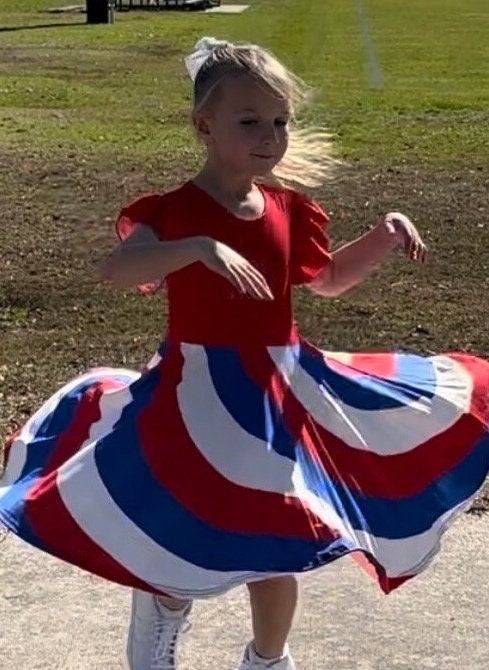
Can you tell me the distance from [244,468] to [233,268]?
1.34 ft

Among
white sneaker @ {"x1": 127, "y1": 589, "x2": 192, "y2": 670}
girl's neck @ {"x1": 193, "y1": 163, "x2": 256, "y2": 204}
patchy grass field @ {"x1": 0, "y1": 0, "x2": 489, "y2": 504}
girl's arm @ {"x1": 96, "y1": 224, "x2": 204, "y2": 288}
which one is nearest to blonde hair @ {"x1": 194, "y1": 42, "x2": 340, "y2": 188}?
girl's neck @ {"x1": 193, "y1": 163, "x2": 256, "y2": 204}

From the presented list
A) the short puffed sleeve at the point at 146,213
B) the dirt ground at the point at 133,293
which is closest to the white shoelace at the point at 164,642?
the short puffed sleeve at the point at 146,213

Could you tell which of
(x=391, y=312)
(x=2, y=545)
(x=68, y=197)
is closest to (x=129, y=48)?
(x=68, y=197)

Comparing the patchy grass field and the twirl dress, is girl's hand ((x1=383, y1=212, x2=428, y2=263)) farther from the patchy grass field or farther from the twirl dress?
the patchy grass field

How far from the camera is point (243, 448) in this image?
8.91 feet

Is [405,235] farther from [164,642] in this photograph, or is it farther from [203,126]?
[164,642]

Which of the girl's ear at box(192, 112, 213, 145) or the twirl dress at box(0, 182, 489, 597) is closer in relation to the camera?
the twirl dress at box(0, 182, 489, 597)

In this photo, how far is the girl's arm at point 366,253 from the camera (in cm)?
300

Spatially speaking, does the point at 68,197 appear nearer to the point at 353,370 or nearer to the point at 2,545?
the point at 2,545

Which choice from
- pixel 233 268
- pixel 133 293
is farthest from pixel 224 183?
pixel 133 293

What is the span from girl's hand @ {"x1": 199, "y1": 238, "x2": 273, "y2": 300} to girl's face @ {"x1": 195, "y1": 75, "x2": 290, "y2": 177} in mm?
270

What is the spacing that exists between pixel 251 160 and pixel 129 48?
18788 millimetres

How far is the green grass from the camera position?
33.9 ft

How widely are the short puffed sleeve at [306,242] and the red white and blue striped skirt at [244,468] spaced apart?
0.17 meters
